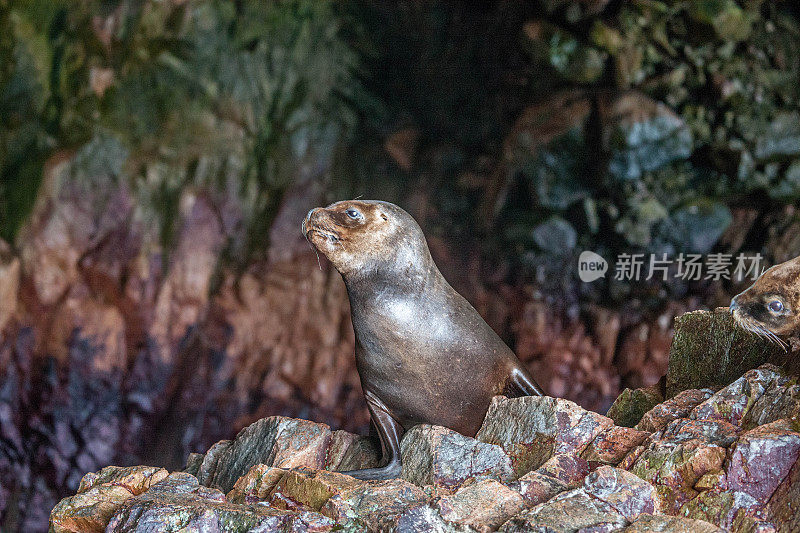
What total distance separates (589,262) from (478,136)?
1.76m

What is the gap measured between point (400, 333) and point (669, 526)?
121 centimetres

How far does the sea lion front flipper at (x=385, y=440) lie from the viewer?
7.74 ft

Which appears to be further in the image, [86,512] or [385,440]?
[385,440]

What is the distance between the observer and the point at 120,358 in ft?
20.9

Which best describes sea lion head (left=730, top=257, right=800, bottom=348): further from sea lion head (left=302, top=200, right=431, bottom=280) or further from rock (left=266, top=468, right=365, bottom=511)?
rock (left=266, top=468, right=365, bottom=511)

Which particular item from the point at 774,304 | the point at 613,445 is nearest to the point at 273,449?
the point at 613,445

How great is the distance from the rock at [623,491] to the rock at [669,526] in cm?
8

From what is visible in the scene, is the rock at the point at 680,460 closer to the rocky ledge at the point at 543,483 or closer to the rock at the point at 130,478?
the rocky ledge at the point at 543,483

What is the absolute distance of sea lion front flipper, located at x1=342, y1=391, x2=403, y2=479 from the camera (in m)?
2.36

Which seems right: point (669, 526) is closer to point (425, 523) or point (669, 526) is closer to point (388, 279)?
point (425, 523)

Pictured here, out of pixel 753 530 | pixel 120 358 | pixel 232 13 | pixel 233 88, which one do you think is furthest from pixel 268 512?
pixel 232 13

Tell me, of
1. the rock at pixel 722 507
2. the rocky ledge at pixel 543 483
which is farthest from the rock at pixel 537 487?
the rock at pixel 722 507

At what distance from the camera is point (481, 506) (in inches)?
71.9

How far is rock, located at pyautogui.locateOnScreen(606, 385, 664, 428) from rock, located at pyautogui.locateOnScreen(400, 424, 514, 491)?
0.83m
